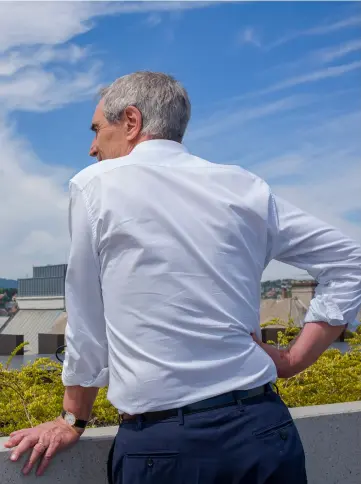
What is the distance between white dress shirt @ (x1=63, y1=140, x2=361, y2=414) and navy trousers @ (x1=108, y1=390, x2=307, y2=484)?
0.07 m

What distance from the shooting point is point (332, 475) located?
3.64 meters

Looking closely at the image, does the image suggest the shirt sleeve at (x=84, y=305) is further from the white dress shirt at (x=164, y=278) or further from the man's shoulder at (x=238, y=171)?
the man's shoulder at (x=238, y=171)

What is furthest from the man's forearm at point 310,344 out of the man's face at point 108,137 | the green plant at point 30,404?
the green plant at point 30,404

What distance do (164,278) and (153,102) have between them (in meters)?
0.58

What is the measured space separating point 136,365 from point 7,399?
2.29 m

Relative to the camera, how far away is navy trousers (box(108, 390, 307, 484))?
1849mm

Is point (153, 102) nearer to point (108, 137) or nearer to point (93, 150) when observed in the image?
point (108, 137)

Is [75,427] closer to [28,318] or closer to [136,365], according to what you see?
[136,365]

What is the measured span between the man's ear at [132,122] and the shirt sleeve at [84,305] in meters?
0.27

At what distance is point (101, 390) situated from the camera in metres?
4.21

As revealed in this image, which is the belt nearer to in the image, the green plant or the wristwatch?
the wristwatch

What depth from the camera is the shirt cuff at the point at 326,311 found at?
93.7 inches

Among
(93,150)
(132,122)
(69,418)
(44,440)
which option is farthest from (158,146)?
(44,440)

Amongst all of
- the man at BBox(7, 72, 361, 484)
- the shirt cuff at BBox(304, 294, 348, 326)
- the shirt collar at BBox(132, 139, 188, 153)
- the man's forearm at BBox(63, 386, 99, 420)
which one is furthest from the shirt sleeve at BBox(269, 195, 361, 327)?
the man's forearm at BBox(63, 386, 99, 420)
